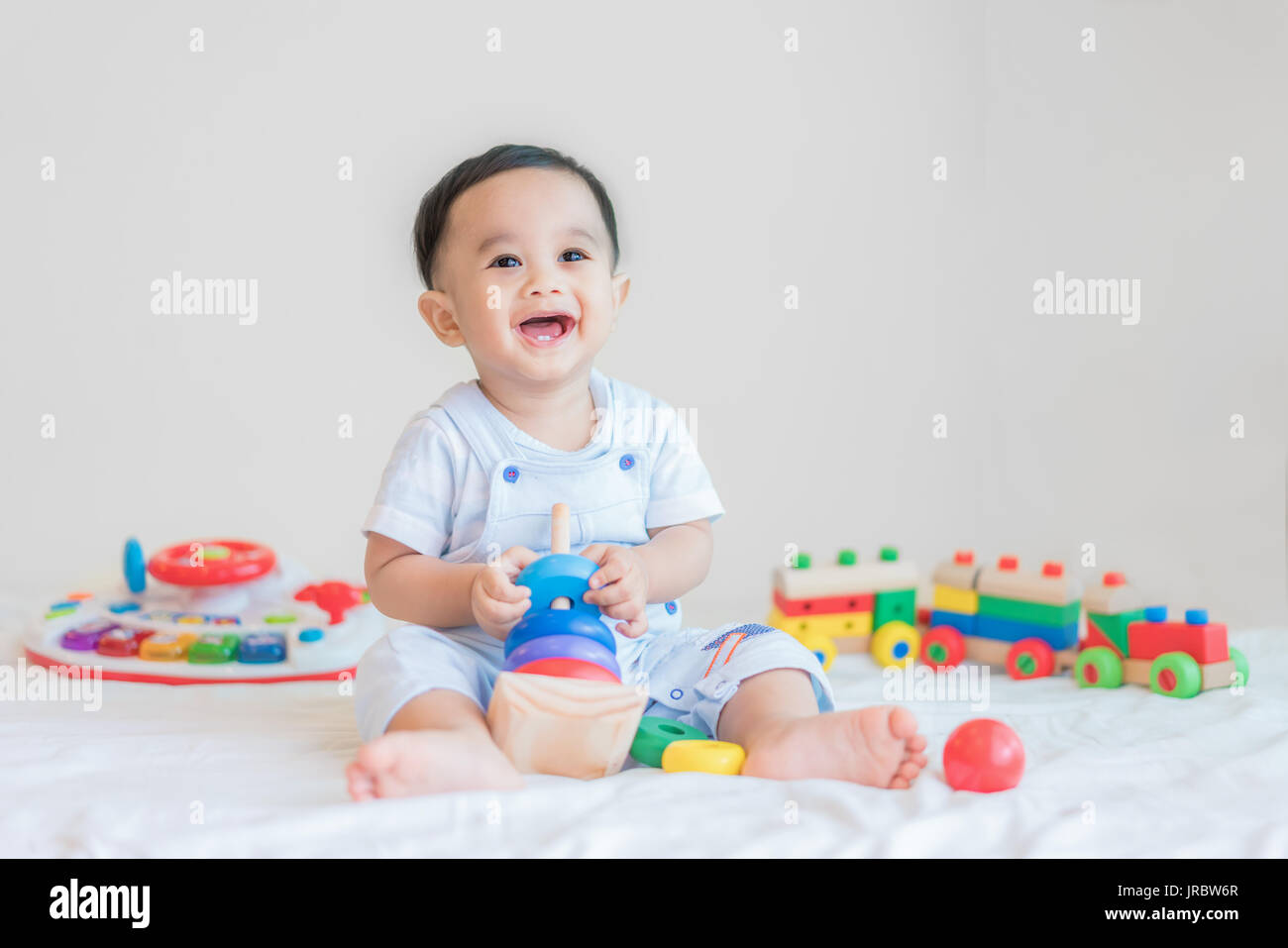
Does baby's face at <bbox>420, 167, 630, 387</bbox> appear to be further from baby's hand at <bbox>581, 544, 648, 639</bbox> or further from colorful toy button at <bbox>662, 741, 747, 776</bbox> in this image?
colorful toy button at <bbox>662, 741, 747, 776</bbox>

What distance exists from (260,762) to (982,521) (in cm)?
190

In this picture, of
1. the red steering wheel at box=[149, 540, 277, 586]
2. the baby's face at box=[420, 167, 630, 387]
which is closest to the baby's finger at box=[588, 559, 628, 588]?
the baby's face at box=[420, 167, 630, 387]

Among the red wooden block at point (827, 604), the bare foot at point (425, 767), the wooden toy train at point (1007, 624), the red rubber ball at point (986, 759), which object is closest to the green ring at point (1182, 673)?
the wooden toy train at point (1007, 624)

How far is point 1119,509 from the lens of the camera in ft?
8.34

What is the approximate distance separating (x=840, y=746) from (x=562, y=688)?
9.0 inches

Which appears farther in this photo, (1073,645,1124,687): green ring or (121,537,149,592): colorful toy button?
(121,537,149,592): colorful toy button

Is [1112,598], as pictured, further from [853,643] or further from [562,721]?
[562,721]

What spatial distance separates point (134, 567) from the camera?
1.80 metres

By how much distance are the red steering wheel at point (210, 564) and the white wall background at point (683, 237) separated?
2.12 ft

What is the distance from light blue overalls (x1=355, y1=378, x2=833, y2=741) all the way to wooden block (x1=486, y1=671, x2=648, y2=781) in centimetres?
10

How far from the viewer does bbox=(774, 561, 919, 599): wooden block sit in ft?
5.66

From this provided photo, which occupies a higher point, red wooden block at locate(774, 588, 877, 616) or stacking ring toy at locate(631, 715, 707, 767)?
red wooden block at locate(774, 588, 877, 616)

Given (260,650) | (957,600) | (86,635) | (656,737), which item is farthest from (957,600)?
(86,635)
